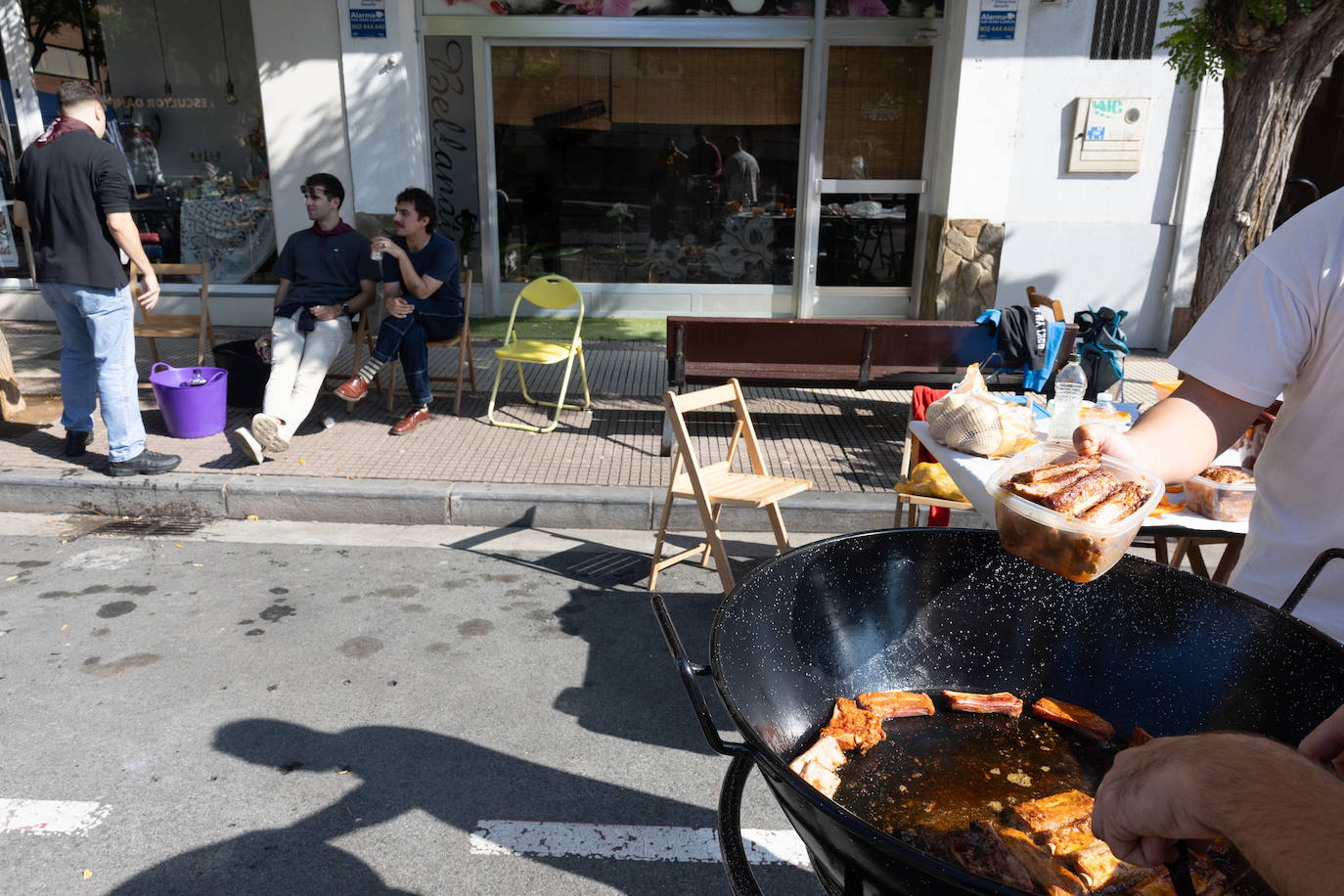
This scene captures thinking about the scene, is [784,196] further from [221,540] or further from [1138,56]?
[221,540]

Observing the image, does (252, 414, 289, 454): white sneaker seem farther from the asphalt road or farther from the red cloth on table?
the red cloth on table

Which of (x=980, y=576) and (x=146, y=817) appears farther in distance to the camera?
(x=146, y=817)

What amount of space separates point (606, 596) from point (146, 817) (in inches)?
84.2

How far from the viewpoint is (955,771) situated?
6.23 feet

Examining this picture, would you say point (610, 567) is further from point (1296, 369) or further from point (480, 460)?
point (1296, 369)

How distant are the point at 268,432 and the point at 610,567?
2487 mm

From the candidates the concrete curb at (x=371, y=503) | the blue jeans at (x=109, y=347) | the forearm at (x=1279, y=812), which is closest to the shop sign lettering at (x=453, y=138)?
the blue jeans at (x=109, y=347)

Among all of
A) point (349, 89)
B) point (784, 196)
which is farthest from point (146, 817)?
point (784, 196)

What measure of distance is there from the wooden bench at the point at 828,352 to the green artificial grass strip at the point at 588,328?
11.0 ft

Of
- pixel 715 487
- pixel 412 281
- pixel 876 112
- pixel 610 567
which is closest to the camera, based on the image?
pixel 715 487

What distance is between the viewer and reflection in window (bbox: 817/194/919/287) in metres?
9.86

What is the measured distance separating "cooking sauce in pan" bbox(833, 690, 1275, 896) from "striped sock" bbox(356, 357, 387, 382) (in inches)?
212

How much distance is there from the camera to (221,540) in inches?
198

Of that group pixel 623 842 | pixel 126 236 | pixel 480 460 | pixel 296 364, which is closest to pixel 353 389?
A: pixel 296 364
